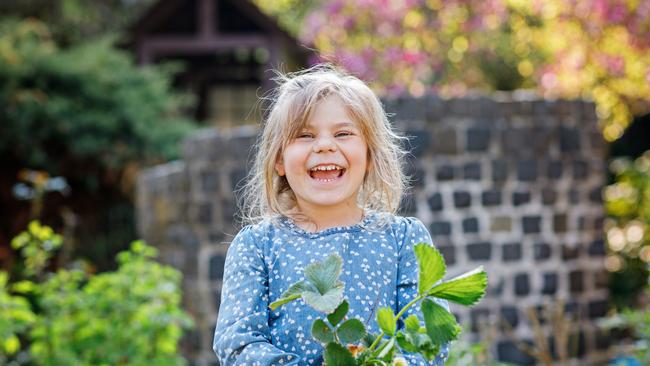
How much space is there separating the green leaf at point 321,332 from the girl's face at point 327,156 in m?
0.53

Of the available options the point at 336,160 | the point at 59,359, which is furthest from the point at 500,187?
the point at 336,160

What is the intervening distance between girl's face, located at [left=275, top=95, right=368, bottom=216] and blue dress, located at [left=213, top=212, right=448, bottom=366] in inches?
3.5

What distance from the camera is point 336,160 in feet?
6.77

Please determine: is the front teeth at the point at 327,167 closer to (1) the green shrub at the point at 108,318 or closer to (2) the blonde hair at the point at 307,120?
(2) the blonde hair at the point at 307,120

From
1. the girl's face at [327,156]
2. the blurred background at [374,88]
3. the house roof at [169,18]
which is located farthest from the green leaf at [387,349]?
the house roof at [169,18]

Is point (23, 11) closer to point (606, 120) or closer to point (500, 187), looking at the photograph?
point (606, 120)

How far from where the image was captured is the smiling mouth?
82.0 inches

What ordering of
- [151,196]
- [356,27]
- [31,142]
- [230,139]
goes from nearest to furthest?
[230,139]
[151,196]
[31,142]
[356,27]

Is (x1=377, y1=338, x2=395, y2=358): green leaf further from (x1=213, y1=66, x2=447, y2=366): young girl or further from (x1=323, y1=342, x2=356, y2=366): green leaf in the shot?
(x1=213, y1=66, x2=447, y2=366): young girl

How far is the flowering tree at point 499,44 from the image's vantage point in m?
9.13

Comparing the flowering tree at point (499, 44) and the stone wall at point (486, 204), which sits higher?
the flowering tree at point (499, 44)

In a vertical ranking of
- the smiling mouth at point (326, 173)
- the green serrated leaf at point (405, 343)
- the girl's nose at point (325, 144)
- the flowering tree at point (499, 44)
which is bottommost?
the green serrated leaf at point (405, 343)

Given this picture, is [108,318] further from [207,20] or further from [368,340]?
[207,20]

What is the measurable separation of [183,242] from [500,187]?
70.1 inches
